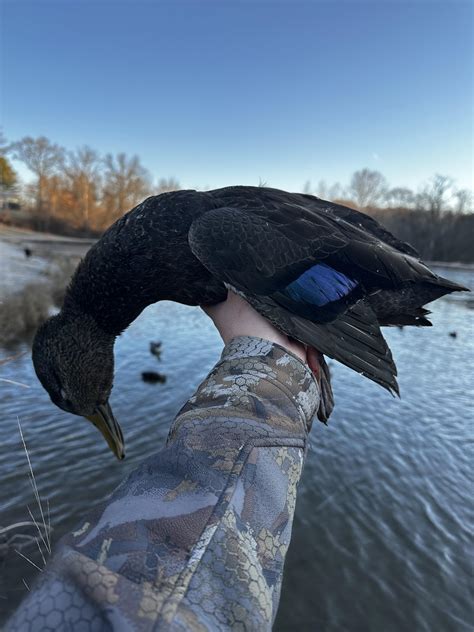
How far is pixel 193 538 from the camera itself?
1.00m

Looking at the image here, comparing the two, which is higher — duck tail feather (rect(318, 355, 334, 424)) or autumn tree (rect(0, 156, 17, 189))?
autumn tree (rect(0, 156, 17, 189))

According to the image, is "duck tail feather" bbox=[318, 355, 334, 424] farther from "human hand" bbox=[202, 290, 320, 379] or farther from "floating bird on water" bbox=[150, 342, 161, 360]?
"floating bird on water" bbox=[150, 342, 161, 360]

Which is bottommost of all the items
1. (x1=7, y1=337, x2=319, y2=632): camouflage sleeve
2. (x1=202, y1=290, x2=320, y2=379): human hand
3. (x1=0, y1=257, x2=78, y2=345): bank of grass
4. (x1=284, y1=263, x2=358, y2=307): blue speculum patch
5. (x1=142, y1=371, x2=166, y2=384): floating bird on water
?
(x1=142, y1=371, x2=166, y2=384): floating bird on water

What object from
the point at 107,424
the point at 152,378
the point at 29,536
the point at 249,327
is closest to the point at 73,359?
the point at 107,424

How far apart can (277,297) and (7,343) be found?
1115 cm

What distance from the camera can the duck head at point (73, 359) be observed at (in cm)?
281

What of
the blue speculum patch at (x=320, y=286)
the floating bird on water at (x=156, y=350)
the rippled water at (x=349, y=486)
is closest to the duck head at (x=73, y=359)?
the blue speculum patch at (x=320, y=286)

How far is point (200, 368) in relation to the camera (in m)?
11.1

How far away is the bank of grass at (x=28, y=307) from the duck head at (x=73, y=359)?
334 inches

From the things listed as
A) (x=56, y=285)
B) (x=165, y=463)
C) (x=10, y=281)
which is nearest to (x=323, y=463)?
(x=165, y=463)

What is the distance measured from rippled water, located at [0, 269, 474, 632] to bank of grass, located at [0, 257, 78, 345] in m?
1.60

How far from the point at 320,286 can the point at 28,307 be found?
14.1 m

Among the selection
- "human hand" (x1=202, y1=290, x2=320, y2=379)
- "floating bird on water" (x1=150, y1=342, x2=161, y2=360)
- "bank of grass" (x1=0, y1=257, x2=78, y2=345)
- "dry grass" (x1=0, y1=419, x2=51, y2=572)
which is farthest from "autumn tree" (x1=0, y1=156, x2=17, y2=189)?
"human hand" (x1=202, y1=290, x2=320, y2=379)

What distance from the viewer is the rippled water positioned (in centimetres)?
459
